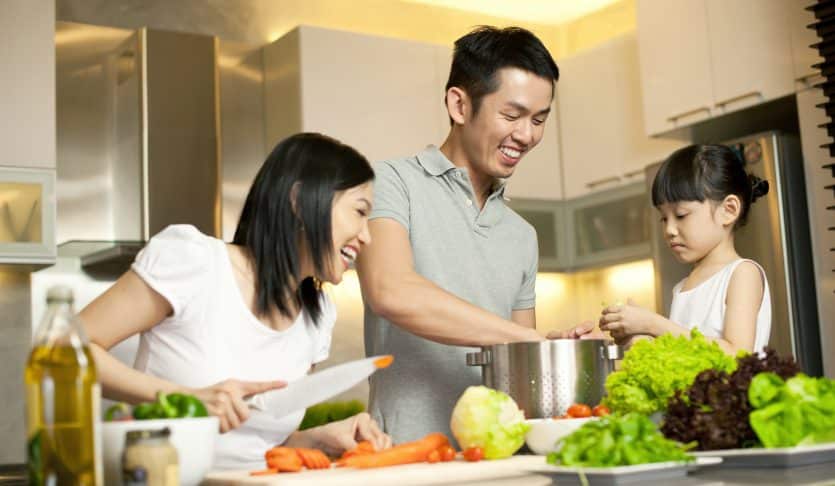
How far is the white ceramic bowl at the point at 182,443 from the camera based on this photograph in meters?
1.13

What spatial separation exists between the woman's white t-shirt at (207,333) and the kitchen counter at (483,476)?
0.30m

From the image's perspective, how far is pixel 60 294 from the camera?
101 centimetres

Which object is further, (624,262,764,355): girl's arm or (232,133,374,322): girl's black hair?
(624,262,764,355): girl's arm

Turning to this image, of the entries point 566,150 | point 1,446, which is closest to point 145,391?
point 1,446

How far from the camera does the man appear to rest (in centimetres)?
206

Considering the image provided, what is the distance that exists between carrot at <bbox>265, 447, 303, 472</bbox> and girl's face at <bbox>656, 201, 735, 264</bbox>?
A: 1253 mm

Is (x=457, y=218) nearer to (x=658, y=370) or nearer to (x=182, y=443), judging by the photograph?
(x=658, y=370)

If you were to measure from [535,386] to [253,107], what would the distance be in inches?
122

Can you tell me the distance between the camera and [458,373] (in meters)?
2.13

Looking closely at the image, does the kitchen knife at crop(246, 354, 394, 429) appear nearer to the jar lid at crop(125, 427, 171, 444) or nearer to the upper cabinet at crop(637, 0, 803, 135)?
the jar lid at crop(125, 427, 171, 444)

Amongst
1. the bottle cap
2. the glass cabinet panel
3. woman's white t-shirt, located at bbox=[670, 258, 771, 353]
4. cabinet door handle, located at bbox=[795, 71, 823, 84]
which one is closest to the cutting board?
the bottle cap

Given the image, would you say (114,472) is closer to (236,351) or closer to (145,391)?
(145,391)

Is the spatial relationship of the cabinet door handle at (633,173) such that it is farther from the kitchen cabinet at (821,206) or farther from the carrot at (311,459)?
the carrot at (311,459)

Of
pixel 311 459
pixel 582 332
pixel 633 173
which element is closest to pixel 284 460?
pixel 311 459
